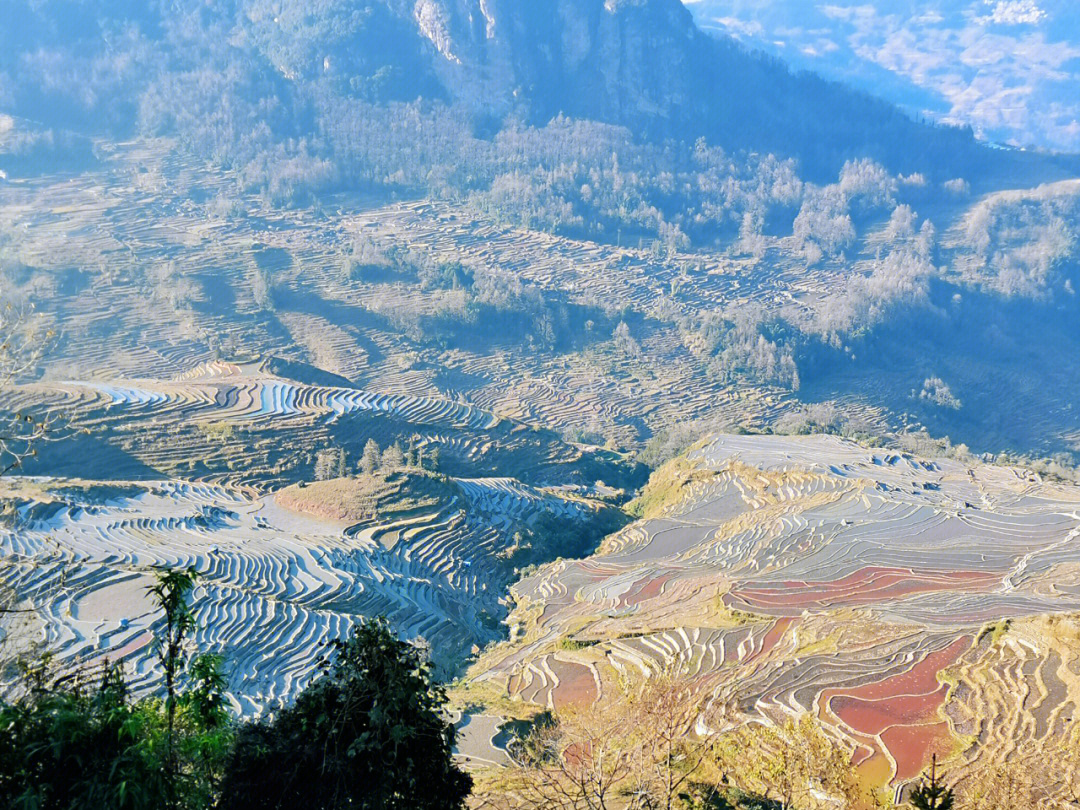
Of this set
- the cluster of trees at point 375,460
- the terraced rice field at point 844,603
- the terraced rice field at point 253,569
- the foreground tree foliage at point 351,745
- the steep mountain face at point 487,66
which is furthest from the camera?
the steep mountain face at point 487,66

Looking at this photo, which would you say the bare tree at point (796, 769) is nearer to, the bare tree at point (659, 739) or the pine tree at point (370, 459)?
the bare tree at point (659, 739)

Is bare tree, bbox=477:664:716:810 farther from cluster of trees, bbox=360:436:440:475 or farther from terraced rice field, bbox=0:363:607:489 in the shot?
terraced rice field, bbox=0:363:607:489

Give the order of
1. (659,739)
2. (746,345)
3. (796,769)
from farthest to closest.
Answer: (746,345), (659,739), (796,769)

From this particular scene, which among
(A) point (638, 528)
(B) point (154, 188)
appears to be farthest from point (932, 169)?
(A) point (638, 528)

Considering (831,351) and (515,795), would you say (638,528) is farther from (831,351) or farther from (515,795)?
(831,351)

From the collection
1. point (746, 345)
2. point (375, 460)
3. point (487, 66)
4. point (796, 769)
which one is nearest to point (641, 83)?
point (487, 66)

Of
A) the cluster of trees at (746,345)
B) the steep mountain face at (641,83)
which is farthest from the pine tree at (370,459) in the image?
the steep mountain face at (641,83)

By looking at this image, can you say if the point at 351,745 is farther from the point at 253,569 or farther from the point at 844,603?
the point at 253,569

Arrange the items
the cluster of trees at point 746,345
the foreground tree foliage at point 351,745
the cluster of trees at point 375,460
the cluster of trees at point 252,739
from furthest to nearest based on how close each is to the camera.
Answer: the cluster of trees at point 746,345
the cluster of trees at point 375,460
the foreground tree foliage at point 351,745
the cluster of trees at point 252,739
